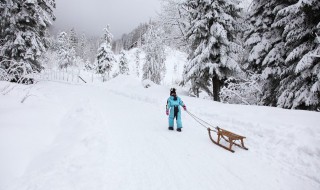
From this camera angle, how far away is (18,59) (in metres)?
→ 18.2

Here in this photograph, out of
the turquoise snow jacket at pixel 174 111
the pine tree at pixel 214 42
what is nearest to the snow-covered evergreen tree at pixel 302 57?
the pine tree at pixel 214 42

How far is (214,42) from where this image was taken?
1440 cm

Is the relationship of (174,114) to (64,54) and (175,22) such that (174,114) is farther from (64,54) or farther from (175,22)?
(64,54)

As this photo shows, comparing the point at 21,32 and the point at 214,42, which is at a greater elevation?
the point at 21,32

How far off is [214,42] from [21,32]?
15620 millimetres

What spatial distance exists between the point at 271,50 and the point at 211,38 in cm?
370

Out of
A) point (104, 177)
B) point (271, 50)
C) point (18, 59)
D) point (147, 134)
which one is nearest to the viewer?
point (104, 177)

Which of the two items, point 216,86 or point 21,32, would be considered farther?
point 21,32

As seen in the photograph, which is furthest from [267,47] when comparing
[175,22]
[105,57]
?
[105,57]

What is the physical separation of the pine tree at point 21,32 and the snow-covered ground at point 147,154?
11.8 metres

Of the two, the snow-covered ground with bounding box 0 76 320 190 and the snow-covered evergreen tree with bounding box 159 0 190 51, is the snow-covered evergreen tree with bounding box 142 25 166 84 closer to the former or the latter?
the snow-covered evergreen tree with bounding box 159 0 190 51

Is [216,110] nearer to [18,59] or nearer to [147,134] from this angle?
[147,134]

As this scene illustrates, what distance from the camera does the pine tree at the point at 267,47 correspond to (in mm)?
12938

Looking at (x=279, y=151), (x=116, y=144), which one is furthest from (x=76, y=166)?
(x=279, y=151)
